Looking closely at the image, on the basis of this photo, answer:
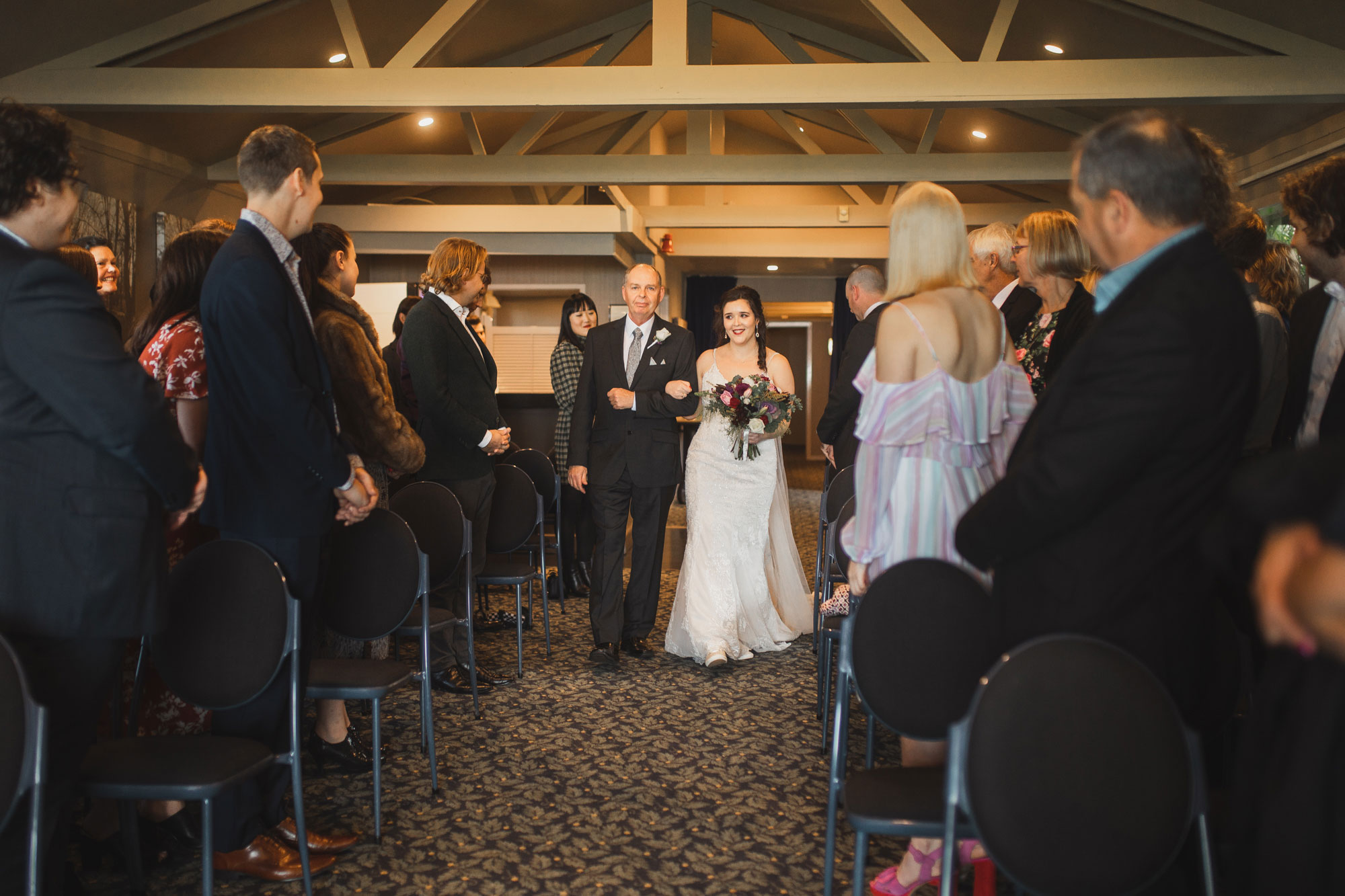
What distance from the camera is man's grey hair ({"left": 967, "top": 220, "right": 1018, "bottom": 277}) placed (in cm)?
376

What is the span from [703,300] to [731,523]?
40.9 ft

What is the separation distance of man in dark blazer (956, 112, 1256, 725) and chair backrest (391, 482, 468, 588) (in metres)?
2.04

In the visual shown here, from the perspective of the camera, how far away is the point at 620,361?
13.8 ft

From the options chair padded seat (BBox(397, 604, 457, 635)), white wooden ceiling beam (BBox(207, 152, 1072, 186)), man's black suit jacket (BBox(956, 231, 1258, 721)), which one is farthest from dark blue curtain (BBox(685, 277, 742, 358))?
man's black suit jacket (BBox(956, 231, 1258, 721))

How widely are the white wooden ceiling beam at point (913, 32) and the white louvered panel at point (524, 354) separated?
8.07 meters

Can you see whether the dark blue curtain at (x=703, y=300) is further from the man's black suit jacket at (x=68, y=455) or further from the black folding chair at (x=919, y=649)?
the man's black suit jacket at (x=68, y=455)

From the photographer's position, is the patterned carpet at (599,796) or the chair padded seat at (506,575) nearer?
the patterned carpet at (599,796)

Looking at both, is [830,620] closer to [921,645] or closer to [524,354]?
[921,645]

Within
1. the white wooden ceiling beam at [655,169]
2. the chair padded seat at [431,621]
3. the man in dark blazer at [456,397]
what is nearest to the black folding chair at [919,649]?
the chair padded seat at [431,621]

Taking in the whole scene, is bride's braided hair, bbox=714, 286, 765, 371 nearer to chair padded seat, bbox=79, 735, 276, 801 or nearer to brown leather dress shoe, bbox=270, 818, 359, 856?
brown leather dress shoe, bbox=270, 818, 359, 856

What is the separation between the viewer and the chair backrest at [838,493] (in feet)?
12.3

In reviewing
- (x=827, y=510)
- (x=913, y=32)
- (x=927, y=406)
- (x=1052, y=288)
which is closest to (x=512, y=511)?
(x=827, y=510)

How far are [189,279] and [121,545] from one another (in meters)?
1.13

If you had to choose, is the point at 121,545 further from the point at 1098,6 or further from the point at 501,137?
the point at 501,137
